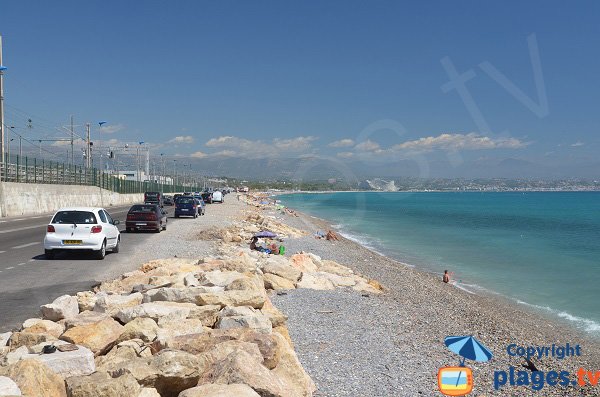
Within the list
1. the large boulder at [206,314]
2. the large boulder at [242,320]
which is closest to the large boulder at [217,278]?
the large boulder at [206,314]

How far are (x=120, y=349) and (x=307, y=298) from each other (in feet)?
22.4

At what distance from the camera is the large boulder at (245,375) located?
585 centimetres

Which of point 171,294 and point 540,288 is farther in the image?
point 540,288

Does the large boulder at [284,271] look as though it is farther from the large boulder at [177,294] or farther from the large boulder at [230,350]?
the large boulder at [230,350]

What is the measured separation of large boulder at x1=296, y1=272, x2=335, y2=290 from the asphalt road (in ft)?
17.8

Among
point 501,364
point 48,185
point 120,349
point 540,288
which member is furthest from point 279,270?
point 48,185

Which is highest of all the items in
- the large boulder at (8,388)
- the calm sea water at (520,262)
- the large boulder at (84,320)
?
the large boulder at (8,388)

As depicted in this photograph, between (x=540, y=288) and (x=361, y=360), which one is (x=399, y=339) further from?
(x=540, y=288)

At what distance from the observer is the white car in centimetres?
1838

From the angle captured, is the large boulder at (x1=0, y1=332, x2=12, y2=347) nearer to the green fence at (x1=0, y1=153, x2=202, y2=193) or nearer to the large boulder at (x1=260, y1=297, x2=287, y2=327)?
the large boulder at (x1=260, y1=297, x2=287, y2=327)

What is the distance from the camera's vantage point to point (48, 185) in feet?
161

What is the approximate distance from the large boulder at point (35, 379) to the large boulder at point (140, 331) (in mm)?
1938

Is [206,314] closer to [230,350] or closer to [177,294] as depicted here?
[177,294]

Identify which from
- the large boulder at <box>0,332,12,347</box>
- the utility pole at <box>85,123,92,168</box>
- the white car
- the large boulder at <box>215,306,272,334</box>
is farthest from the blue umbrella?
the utility pole at <box>85,123,92,168</box>
